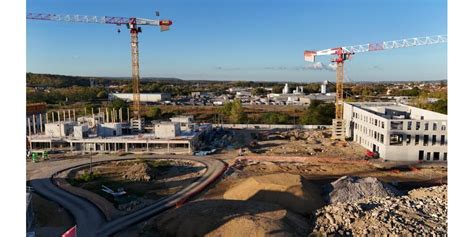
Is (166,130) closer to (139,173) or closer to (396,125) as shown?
(139,173)

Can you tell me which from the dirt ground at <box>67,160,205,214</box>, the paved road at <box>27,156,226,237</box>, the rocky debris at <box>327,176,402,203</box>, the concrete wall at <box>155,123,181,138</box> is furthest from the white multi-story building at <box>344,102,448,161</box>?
the concrete wall at <box>155,123,181,138</box>

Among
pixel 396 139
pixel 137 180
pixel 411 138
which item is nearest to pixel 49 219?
pixel 137 180

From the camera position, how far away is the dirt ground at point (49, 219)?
71.1 ft

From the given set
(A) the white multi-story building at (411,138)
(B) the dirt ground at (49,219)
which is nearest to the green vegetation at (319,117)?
(A) the white multi-story building at (411,138)

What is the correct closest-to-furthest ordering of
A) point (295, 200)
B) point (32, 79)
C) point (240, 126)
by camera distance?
point (295, 200), point (240, 126), point (32, 79)

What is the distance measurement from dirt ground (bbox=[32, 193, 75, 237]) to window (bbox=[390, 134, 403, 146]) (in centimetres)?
3120

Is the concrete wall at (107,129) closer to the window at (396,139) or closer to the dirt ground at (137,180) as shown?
the dirt ground at (137,180)

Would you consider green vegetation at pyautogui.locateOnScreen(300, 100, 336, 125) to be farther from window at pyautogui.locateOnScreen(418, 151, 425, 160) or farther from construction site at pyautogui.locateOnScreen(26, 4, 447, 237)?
window at pyautogui.locateOnScreen(418, 151, 425, 160)

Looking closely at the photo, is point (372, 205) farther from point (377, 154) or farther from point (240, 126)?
point (240, 126)

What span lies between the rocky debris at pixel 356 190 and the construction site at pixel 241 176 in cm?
9

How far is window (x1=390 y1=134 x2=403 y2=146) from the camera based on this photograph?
39.8 meters

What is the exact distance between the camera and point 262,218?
64.0ft
